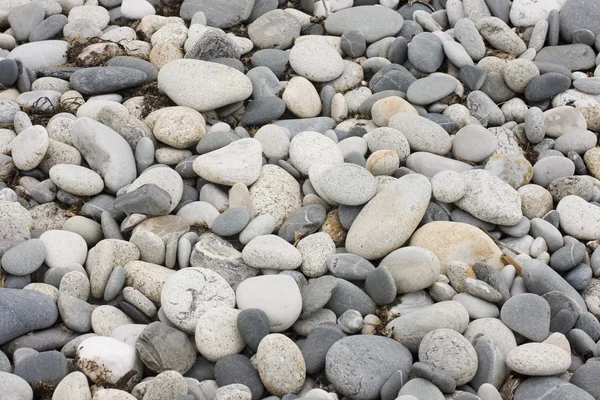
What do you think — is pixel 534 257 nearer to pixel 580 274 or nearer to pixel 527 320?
pixel 580 274

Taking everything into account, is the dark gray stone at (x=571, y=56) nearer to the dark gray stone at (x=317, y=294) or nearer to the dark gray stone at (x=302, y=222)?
the dark gray stone at (x=302, y=222)

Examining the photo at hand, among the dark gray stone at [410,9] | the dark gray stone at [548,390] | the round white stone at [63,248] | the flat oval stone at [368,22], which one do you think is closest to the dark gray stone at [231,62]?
the flat oval stone at [368,22]

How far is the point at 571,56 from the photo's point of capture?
18.2 feet

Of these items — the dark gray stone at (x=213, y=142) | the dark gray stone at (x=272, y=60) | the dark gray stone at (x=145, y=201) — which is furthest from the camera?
the dark gray stone at (x=272, y=60)

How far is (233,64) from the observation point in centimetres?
520

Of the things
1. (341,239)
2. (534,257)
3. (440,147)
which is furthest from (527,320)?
(440,147)

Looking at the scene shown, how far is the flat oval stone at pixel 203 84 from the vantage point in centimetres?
484

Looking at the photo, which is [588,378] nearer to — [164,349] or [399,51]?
[164,349]

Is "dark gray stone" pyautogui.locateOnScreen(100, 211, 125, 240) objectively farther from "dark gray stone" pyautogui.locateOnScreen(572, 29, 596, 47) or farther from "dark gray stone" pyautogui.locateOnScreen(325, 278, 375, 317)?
"dark gray stone" pyautogui.locateOnScreen(572, 29, 596, 47)

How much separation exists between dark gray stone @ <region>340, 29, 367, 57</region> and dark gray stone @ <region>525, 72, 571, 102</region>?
1329 mm

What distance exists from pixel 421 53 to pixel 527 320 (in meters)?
2.55

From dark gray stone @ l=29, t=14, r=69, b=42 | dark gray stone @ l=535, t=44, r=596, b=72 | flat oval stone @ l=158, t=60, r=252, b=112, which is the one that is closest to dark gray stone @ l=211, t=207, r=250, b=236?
flat oval stone @ l=158, t=60, r=252, b=112

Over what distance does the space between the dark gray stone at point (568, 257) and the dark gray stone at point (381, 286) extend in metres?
1.00

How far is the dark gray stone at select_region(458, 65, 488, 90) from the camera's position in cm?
525
